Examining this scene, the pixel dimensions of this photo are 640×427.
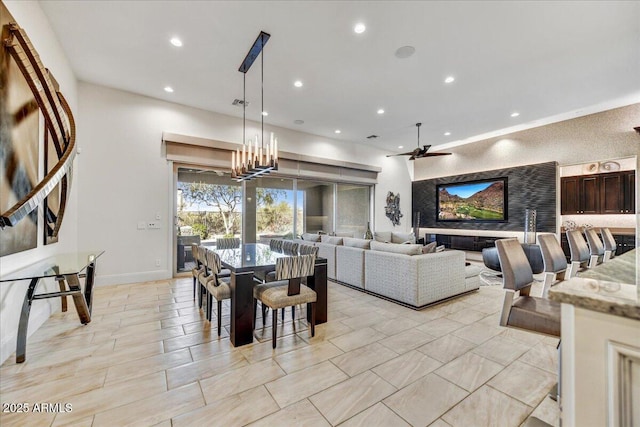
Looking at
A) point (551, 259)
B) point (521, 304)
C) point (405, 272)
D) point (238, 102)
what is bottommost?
point (405, 272)

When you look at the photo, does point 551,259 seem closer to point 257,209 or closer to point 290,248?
point 290,248

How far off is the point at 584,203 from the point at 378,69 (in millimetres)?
6393

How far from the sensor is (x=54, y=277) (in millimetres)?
2496

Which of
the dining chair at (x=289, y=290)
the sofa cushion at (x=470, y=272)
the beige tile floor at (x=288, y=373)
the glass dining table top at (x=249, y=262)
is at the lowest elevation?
the beige tile floor at (x=288, y=373)

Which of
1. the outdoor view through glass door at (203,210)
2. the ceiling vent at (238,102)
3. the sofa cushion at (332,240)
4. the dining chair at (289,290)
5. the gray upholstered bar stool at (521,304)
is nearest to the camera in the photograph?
the gray upholstered bar stool at (521,304)

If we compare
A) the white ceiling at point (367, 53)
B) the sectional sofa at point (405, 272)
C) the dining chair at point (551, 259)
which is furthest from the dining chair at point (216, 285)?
the dining chair at point (551, 259)

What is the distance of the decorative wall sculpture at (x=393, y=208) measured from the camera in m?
9.14

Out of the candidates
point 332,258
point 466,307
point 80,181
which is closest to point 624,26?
point 466,307

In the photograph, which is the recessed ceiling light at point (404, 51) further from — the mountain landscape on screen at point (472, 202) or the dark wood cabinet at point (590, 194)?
the dark wood cabinet at point (590, 194)

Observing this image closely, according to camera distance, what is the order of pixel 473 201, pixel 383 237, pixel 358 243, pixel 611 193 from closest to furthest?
pixel 358 243
pixel 611 193
pixel 383 237
pixel 473 201

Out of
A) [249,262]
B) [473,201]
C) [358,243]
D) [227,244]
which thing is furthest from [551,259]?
[473,201]

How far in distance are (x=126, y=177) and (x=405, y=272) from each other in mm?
5032

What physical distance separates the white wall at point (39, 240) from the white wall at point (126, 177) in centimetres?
24

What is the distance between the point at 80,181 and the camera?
4.44 meters
